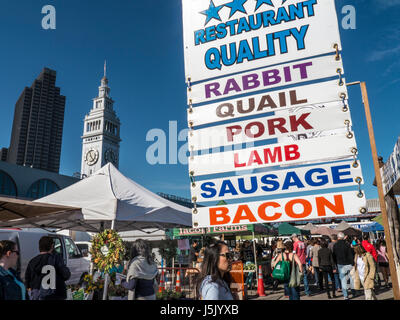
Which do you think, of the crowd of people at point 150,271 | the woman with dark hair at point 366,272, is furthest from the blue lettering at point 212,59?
the woman with dark hair at point 366,272

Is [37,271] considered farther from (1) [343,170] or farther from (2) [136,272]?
(1) [343,170]

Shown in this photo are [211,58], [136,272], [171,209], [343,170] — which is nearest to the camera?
[343,170]

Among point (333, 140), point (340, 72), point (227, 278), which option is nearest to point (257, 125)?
point (333, 140)

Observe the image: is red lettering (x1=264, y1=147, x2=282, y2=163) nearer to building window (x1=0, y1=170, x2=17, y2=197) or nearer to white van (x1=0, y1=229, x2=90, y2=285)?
white van (x1=0, y1=229, x2=90, y2=285)

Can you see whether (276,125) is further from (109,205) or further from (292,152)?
(109,205)

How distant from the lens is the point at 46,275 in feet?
15.2

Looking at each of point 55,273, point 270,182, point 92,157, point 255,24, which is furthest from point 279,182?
point 92,157

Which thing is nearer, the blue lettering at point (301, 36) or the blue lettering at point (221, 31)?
the blue lettering at point (301, 36)

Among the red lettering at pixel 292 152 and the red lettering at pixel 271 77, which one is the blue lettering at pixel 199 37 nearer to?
the red lettering at pixel 271 77

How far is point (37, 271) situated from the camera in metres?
4.64

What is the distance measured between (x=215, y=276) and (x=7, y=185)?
4721 centimetres

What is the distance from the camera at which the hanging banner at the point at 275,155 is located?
8.66 ft

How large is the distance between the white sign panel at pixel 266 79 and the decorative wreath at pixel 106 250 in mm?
4264

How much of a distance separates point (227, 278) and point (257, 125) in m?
1.50
